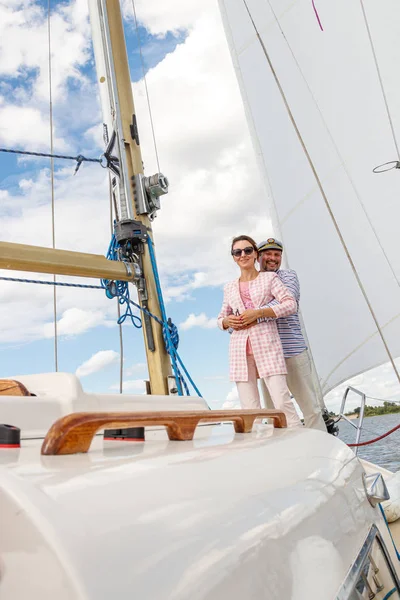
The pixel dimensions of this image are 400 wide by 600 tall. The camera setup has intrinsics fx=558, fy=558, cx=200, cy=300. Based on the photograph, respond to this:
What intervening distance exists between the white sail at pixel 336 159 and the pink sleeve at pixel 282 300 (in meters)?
1.32

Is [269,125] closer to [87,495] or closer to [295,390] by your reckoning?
[295,390]

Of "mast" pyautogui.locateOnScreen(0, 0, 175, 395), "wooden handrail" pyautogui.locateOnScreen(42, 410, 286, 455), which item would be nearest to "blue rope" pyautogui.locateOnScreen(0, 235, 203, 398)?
"mast" pyautogui.locateOnScreen(0, 0, 175, 395)

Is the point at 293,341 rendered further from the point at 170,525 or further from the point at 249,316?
the point at 170,525

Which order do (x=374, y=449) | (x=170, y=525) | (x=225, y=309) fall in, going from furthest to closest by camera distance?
(x=374, y=449)
(x=225, y=309)
(x=170, y=525)

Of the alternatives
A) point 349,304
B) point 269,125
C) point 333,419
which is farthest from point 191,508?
point 269,125

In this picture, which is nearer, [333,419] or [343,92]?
[333,419]

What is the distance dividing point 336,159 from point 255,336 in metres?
1.88

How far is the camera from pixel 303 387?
124 inches

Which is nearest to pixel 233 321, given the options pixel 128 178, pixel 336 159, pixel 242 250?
pixel 242 250

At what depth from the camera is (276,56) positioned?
14.3 ft

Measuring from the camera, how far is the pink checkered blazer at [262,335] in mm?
2707

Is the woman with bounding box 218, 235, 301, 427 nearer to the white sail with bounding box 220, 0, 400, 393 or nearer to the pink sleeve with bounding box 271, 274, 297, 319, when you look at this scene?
the pink sleeve with bounding box 271, 274, 297, 319

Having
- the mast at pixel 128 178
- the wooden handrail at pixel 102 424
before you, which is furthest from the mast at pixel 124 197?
the wooden handrail at pixel 102 424

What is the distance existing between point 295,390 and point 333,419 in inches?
22.2
